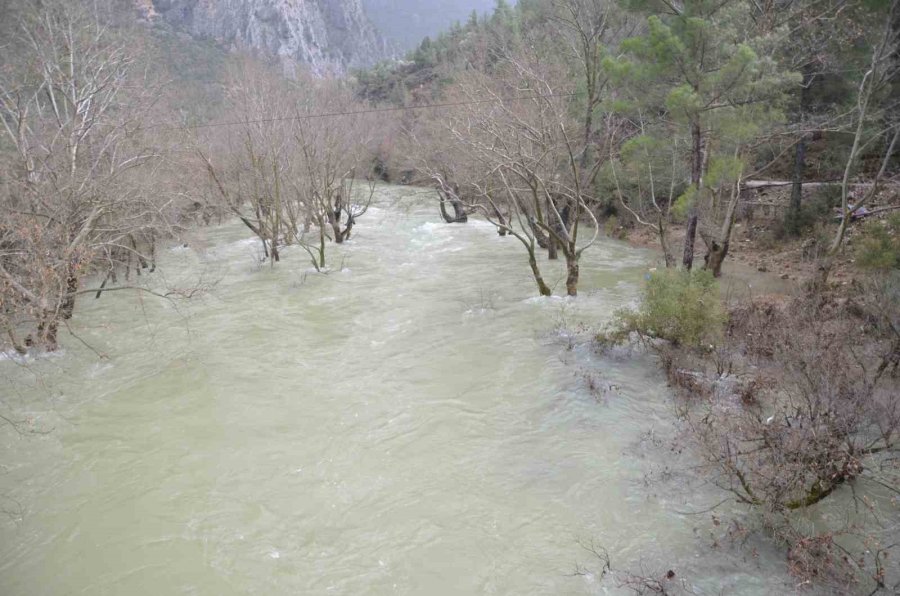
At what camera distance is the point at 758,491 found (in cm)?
684

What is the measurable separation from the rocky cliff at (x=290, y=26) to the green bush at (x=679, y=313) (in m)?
54.0

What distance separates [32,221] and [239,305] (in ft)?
20.2

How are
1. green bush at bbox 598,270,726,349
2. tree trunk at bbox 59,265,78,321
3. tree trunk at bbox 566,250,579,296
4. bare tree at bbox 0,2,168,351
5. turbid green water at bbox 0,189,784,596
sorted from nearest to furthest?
turbid green water at bbox 0,189,784,596 → green bush at bbox 598,270,726,349 → bare tree at bbox 0,2,168,351 → tree trunk at bbox 59,265,78,321 → tree trunk at bbox 566,250,579,296

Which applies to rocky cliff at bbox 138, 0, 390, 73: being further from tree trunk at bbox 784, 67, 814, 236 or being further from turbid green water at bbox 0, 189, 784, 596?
turbid green water at bbox 0, 189, 784, 596

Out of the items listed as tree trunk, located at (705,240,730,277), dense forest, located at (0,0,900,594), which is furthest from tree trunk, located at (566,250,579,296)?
tree trunk, located at (705,240,730,277)

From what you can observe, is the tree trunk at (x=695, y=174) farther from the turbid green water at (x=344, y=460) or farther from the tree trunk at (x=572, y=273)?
the tree trunk at (x=572, y=273)

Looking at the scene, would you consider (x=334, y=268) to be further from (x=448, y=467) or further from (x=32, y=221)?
(x=448, y=467)

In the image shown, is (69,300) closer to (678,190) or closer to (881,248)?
(881,248)

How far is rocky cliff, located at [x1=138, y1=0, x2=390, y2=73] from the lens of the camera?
8469 cm

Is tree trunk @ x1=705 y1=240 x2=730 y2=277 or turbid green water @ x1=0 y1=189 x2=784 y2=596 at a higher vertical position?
tree trunk @ x1=705 y1=240 x2=730 y2=277

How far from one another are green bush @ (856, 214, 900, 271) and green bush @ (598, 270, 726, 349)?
437cm

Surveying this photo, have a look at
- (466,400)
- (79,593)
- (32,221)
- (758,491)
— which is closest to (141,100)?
(32,221)

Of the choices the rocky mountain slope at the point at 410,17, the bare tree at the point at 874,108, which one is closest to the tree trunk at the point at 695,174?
the bare tree at the point at 874,108

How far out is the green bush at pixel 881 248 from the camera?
1239 centimetres
